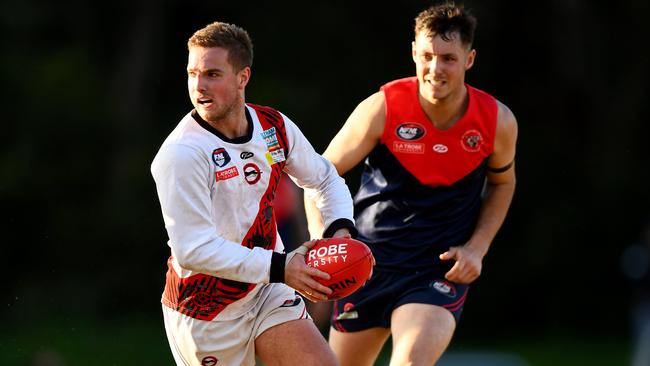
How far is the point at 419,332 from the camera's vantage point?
5.70m

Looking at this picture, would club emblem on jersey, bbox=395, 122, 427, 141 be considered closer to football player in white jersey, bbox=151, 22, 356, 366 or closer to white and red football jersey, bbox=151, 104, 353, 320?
white and red football jersey, bbox=151, 104, 353, 320

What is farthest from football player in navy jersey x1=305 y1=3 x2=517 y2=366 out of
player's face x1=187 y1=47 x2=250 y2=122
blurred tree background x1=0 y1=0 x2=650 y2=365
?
blurred tree background x1=0 y1=0 x2=650 y2=365

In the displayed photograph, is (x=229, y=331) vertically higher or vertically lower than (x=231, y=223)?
lower

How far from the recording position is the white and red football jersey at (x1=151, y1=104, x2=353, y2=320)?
191 inches

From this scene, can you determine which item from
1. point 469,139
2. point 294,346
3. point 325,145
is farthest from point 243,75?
point 325,145

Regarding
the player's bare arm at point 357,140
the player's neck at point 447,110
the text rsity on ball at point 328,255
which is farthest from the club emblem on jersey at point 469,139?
the text rsity on ball at point 328,255

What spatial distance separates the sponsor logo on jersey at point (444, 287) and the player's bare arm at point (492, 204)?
4 centimetres

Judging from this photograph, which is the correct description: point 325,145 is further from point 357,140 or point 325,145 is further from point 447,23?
point 447,23

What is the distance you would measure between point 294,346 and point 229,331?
306mm

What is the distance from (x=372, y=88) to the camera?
43.7 ft

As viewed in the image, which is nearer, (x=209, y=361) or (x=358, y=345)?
(x=209, y=361)

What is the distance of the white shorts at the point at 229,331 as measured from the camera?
17.1ft
